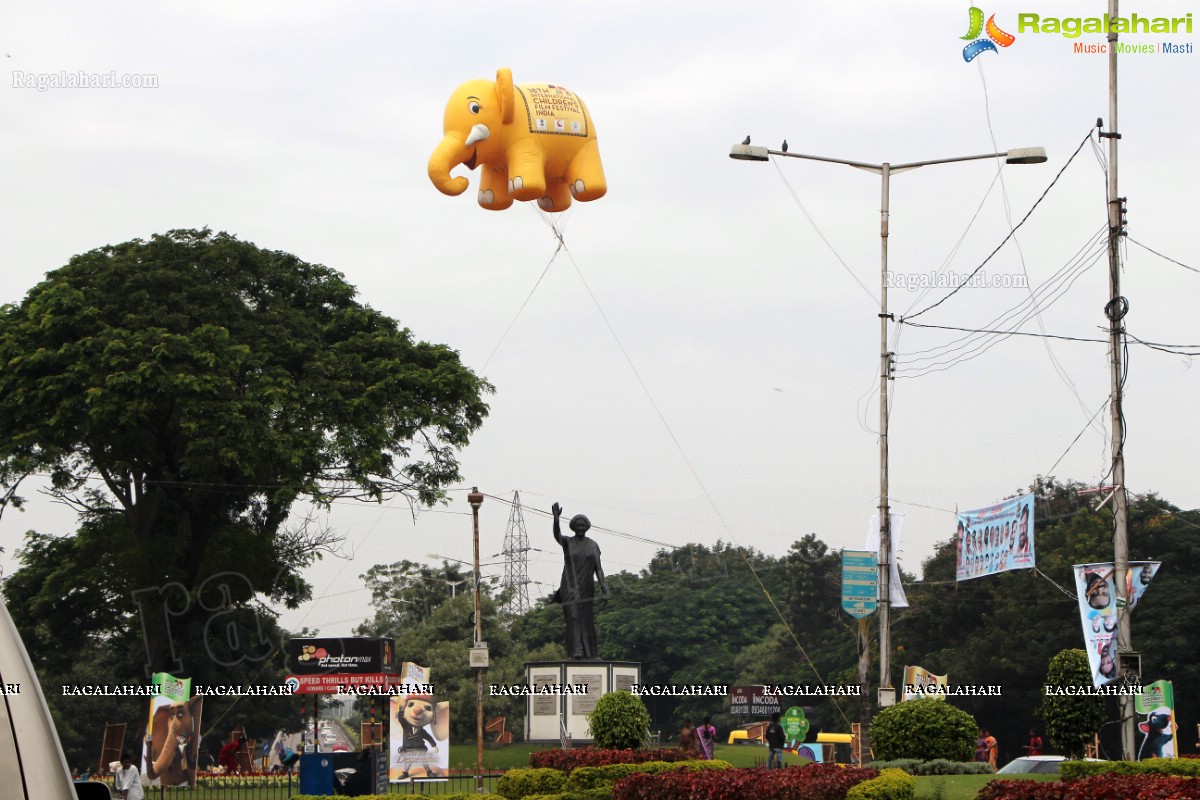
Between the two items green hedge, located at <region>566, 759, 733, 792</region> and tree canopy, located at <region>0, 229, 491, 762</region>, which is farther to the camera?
tree canopy, located at <region>0, 229, 491, 762</region>

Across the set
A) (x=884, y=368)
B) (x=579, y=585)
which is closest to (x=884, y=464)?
(x=884, y=368)

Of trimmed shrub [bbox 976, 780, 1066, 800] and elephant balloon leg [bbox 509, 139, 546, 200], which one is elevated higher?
elephant balloon leg [bbox 509, 139, 546, 200]

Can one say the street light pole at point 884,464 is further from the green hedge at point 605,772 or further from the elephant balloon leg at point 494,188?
the elephant balloon leg at point 494,188

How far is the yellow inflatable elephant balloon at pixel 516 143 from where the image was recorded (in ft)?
72.1

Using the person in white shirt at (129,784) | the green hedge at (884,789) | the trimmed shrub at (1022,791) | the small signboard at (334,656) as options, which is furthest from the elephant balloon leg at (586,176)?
the small signboard at (334,656)

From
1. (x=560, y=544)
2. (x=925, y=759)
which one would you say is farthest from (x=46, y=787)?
(x=560, y=544)

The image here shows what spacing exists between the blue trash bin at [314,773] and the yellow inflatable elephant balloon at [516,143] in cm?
986

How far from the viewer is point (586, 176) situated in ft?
75.8

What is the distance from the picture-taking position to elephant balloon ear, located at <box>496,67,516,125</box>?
72.4 ft

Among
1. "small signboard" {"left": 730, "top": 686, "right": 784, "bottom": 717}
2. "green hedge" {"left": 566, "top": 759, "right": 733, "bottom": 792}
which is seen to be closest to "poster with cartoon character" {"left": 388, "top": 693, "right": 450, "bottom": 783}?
"small signboard" {"left": 730, "top": 686, "right": 784, "bottom": 717}

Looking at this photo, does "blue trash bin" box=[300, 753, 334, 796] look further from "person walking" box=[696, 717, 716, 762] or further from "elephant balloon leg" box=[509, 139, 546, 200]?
"elephant balloon leg" box=[509, 139, 546, 200]

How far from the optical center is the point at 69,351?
37281mm

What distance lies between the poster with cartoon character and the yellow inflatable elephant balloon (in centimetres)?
1249

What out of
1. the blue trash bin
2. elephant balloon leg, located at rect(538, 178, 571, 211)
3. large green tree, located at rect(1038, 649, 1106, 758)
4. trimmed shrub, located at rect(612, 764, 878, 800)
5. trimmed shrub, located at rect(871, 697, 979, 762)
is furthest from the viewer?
the blue trash bin
